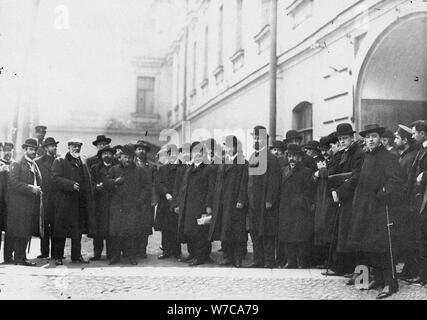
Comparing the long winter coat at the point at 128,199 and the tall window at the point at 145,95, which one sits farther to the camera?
the tall window at the point at 145,95

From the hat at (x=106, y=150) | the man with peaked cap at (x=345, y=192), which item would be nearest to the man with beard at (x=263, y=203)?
the man with peaked cap at (x=345, y=192)

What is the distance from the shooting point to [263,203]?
20.7 ft

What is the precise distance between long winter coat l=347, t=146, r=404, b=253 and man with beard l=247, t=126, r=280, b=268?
4.75ft

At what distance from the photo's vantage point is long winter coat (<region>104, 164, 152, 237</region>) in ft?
21.7

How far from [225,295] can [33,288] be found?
1.94 metres

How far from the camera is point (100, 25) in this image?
10359 millimetres

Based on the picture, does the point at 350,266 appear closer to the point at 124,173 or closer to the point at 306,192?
the point at 306,192

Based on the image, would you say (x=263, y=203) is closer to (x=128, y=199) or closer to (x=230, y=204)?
(x=230, y=204)

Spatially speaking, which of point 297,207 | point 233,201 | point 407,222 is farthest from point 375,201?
point 233,201

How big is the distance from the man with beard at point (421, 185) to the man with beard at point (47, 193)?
455 centimetres

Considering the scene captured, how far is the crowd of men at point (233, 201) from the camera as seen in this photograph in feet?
17.1

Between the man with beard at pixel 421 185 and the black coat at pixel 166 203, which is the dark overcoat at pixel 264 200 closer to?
the black coat at pixel 166 203

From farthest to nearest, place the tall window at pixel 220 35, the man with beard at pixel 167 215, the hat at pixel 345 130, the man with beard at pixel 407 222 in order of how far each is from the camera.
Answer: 1. the tall window at pixel 220 35
2. the man with beard at pixel 167 215
3. the hat at pixel 345 130
4. the man with beard at pixel 407 222

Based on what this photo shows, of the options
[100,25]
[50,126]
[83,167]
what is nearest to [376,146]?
[83,167]
